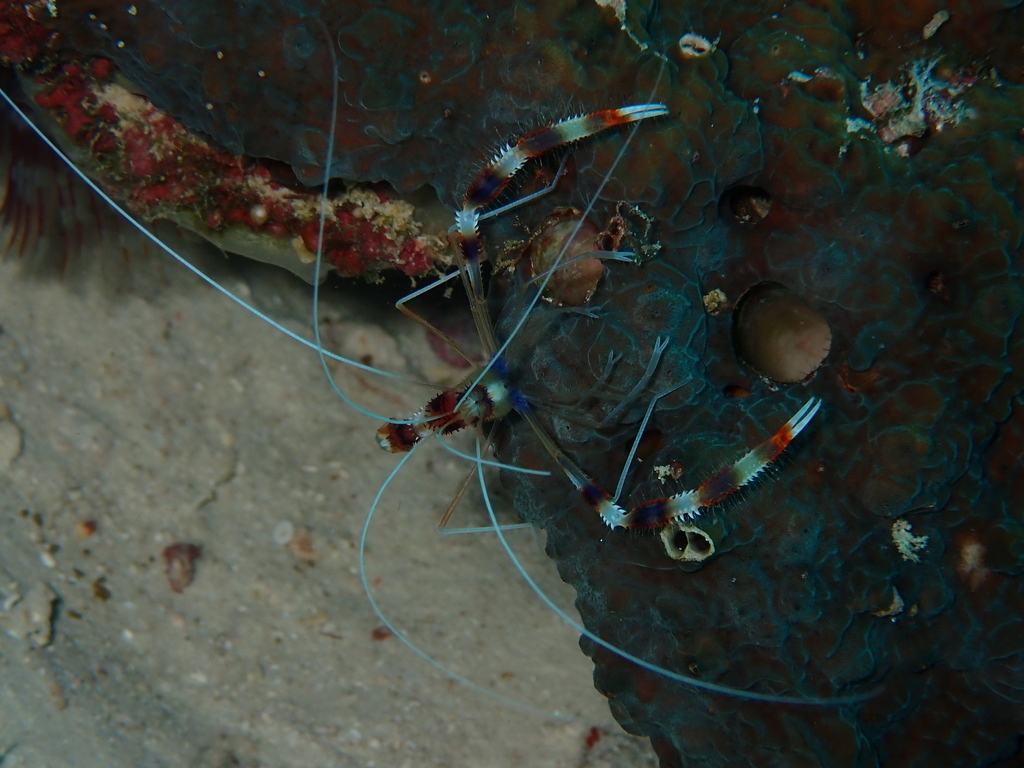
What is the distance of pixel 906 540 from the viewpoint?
9.12 ft

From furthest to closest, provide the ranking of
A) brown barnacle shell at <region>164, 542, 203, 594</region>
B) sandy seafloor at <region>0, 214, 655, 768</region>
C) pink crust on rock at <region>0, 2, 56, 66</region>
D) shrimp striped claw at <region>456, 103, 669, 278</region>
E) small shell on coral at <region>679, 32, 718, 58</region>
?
1. brown barnacle shell at <region>164, 542, 203, 594</region>
2. sandy seafloor at <region>0, 214, 655, 768</region>
3. pink crust on rock at <region>0, 2, 56, 66</region>
4. small shell on coral at <region>679, 32, 718, 58</region>
5. shrimp striped claw at <region>456, 103, 669, 278</region>

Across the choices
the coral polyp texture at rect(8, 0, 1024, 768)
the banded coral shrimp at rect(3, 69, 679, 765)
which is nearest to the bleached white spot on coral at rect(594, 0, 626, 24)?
the coral polyp texture at rect(8, 0, 1024, 768)

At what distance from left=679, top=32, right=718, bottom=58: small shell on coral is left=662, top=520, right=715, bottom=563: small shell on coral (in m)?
2.12

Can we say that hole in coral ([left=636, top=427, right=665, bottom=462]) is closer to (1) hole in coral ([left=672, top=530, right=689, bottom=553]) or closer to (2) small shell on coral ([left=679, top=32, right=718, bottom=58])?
(1) hole in coral ([left=672, top=530, right=689, bottom=553])

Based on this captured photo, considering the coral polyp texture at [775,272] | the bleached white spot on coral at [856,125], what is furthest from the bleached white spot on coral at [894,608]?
the bleached white spot on coral at [856,125]

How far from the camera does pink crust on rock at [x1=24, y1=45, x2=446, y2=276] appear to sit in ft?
10.9

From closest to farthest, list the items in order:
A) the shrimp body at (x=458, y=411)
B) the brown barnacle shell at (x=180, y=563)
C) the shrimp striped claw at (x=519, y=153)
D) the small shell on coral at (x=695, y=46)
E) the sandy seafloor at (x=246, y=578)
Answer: the shrimp striped claw at (x=519, y=153) < the small shell on coral at (x=695, y=46) < the shrimp body at (x=458, y=411) < the sandy seafloor at (x=246, y=578) < the brown barnacle shell at (x=180, y=563)

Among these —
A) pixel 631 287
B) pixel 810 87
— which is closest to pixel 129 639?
pixel 631 287

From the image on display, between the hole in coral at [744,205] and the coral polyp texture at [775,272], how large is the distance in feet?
0.03

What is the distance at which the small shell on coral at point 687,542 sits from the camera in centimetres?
274

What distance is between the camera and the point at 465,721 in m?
5.08

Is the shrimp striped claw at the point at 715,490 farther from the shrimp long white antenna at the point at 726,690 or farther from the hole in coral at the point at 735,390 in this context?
the shrimp long white antenna at the point at 726,690

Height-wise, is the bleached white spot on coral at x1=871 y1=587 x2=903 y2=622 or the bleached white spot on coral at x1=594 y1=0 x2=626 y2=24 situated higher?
the bleached white spot on coral at x1=594 y1=0 x2=626 y2=24

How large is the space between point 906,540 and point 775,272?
1.38 metres
